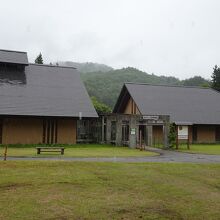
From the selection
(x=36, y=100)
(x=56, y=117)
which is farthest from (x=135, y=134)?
(x=36, y=100)

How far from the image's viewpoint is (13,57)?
32594mm

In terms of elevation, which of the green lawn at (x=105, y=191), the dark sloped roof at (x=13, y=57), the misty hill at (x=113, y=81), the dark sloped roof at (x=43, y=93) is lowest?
the green lawn at (x=105, y=191)

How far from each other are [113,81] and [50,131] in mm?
52078

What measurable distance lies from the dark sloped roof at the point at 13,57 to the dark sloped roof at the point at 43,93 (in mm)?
882

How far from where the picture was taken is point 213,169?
44.9ft

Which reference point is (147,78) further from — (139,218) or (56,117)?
(139,218)

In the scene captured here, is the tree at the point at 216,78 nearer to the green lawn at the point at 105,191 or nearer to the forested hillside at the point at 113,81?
the forested hillside at the point at 113,81

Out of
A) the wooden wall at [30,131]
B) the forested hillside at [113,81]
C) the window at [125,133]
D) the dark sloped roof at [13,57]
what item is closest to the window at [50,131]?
the wooden wall at [30,131]

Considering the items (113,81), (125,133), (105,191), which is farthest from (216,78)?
(105,191)

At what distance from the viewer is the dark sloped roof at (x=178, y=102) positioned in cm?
3506

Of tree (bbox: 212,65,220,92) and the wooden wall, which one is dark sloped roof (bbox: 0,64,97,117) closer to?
the wooden wall

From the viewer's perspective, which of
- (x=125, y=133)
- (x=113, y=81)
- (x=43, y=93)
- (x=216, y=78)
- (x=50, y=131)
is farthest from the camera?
(x=113, y=81)

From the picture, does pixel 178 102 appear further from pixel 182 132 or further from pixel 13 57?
pixel 13 57

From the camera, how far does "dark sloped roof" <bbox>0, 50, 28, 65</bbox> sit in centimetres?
3169
